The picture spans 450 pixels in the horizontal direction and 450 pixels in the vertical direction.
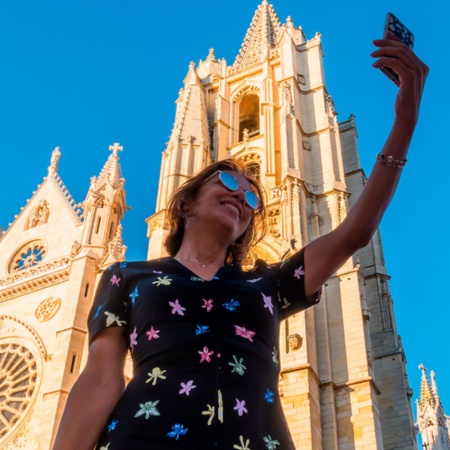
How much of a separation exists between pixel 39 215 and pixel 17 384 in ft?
22.5

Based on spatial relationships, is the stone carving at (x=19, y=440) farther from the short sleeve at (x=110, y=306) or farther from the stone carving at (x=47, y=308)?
the short sleeve at (x=110, y=306)

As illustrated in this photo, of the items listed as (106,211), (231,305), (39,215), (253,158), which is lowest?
(231,305)

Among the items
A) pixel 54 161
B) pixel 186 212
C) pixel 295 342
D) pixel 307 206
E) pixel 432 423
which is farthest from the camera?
pixel 432 423

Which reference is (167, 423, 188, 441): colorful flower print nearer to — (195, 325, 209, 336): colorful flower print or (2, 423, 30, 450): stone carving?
(195, 325, 209, 336): colorful flower print

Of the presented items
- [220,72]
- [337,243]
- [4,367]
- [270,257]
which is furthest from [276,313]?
[220,72]

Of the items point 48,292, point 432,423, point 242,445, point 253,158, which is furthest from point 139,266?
point 432,423

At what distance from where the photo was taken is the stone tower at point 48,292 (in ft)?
48.1

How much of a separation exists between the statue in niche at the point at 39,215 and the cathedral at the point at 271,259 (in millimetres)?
53

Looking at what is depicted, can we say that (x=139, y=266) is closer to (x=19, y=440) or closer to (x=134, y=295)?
(x=134, y=295)

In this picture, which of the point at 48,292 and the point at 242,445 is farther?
the point at 48,292

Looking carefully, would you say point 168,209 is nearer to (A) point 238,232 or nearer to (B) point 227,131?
(A) point 238,232

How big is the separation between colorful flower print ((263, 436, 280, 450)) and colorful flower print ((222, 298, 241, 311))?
39cm

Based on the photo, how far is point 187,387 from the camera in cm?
157

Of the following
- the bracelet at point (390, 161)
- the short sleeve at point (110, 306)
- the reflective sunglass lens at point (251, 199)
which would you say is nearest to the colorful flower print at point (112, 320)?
the short sleeve at point (110, 306)
